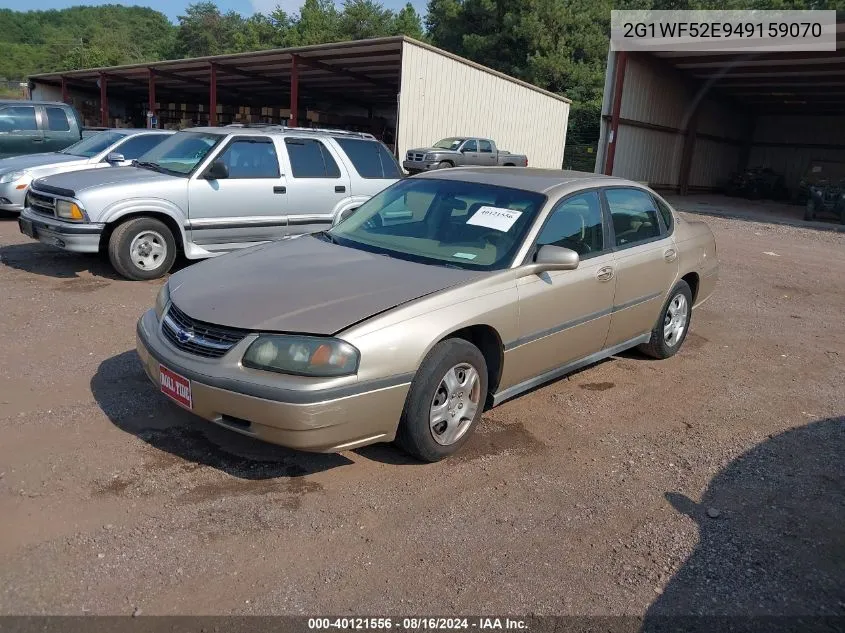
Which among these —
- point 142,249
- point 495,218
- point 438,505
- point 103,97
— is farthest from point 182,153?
point 103,97

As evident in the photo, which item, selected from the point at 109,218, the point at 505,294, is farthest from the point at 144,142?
the point at 505,294

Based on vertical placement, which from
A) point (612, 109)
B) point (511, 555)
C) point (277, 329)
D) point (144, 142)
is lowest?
point (511, 555)

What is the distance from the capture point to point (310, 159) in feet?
27.2

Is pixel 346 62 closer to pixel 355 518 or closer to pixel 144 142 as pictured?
pixel 144 142

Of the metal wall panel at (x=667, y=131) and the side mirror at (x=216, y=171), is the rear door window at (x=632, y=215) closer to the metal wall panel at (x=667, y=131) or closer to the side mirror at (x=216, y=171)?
the side mirror at (x=216, y=171)

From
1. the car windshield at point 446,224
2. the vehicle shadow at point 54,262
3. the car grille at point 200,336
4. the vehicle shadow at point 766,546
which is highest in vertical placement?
the car windshield at point 446,224

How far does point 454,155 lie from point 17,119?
12408mm

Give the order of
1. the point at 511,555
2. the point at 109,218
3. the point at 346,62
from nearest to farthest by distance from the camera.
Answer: the point at 511,555 → the point at 109,218 → the point at 346,62

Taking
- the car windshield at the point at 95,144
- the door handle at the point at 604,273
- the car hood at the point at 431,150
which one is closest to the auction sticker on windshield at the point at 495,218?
the door handle at the point at 604,273

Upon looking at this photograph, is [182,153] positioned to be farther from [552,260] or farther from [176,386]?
[552,260]

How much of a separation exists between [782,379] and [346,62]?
2050 cm

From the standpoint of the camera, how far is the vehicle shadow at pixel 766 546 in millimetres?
2764

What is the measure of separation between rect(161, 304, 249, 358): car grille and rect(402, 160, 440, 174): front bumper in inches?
700

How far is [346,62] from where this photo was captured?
75.6ft
